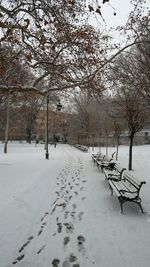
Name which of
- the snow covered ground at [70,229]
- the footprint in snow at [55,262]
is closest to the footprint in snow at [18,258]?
the snow covered ground at [70,229]

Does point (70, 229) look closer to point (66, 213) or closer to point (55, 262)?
point (66, 213)

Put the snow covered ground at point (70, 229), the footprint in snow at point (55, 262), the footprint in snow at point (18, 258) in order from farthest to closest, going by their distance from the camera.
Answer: the snow covered ground at point (70, 229) < the footprint in snow at point (18, 258) < the footprint in snow at point (55, 262)

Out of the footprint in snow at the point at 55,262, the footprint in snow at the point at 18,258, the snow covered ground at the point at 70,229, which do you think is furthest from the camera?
the snow covered ground at the point at 70,229

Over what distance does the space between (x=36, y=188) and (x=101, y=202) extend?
2866mm

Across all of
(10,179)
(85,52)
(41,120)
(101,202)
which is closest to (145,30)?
(85,52)

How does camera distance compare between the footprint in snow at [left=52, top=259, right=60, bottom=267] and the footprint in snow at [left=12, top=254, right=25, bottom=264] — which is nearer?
the footprint in snow at [left=52, top=259, right=60, bottom=267]

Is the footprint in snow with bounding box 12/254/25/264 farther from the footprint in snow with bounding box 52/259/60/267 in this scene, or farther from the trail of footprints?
the footprint in snow with bounding box 52/259/60/267

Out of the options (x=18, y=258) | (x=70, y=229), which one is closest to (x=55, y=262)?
(x=18, y=258)

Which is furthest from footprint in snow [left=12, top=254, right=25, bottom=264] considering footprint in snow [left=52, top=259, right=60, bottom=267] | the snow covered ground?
footprint in snow [left=52, top=259, right=60, bottom=267]

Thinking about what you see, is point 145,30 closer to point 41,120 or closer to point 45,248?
point 45,248

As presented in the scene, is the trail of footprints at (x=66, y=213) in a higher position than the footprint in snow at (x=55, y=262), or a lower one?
higher

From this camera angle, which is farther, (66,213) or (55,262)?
(66,213)

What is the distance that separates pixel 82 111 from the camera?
4569cm

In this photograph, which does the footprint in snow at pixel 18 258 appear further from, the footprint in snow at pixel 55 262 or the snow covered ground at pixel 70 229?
the footprint in snow at pixel 55 262
